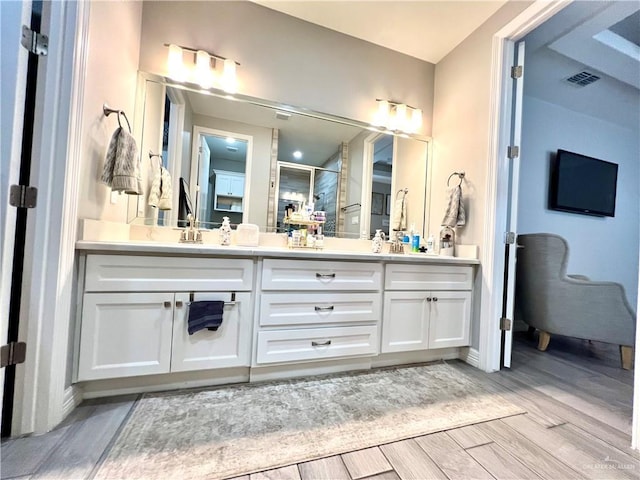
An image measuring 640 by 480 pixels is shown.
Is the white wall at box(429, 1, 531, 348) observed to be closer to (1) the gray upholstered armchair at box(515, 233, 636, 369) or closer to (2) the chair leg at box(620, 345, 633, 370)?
(1) the gray upholstered armchair at box(515, 233, 636, 369)

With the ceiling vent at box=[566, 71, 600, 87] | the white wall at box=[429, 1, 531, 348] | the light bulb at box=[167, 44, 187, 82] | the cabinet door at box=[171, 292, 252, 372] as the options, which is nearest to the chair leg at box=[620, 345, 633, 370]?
the white wall at box=[429, 1, 531, 348]

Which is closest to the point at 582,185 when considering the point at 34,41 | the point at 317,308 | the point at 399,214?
the point at 399,214

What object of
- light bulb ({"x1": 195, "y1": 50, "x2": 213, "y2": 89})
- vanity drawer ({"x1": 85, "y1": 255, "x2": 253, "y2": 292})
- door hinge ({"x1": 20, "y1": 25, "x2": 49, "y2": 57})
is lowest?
vanity drawer ({"x1": 85, "y1": 255, "x2": 253, "y2": 292})

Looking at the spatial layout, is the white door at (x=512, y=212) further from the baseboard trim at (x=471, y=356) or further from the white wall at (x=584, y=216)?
the white wall at (x=584, y=216)

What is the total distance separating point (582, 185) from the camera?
3215 mm

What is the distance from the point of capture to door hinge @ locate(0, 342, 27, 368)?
103cm

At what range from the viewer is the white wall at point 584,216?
3.00 m

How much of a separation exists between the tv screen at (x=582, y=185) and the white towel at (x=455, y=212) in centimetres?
182

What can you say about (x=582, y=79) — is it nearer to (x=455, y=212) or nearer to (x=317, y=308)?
(x=455, y=212)

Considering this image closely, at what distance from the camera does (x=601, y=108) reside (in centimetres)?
322

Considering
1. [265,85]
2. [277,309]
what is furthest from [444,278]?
[265,85]

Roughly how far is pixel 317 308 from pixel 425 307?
0.81 meters

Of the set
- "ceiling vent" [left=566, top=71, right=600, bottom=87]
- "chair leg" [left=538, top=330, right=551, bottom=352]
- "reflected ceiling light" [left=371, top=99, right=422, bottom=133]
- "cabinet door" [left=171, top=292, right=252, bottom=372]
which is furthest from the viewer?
"ceiling vent" [left=566, top=71, right=600, bottom=87]

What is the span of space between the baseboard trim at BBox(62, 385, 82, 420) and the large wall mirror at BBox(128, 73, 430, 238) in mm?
1004
